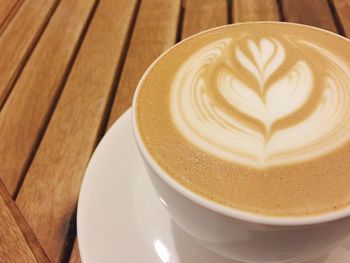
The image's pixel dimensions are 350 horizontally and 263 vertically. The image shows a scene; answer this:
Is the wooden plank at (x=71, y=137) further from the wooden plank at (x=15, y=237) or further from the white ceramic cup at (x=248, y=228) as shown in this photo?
the white ceramic cup at (x=248, y=228)

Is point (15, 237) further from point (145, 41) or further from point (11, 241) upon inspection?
point (145, 41)

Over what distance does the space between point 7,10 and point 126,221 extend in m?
0.84

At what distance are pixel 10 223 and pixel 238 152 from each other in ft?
1.41

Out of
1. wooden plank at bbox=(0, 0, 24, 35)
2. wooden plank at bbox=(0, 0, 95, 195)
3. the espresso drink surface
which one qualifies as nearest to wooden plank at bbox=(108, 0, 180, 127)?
wooden plank at bbox=(0, 0, 95, 195)

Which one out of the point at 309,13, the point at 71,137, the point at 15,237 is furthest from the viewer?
the point at 309,13

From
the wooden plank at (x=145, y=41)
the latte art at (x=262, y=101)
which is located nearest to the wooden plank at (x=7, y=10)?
the wooden plank at (x=145, y=41)

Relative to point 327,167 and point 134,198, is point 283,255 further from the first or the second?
point 134,198

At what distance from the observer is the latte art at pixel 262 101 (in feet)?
1.53

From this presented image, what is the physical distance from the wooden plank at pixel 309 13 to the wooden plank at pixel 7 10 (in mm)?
781

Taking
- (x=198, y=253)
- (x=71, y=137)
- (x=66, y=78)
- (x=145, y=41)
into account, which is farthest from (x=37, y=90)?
(x=198, y=253)

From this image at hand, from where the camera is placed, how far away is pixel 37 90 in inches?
34.8

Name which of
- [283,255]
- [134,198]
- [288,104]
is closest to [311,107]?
[288,104]

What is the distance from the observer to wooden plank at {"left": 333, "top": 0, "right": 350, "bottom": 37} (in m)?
0.92

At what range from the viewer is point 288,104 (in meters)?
0.51
